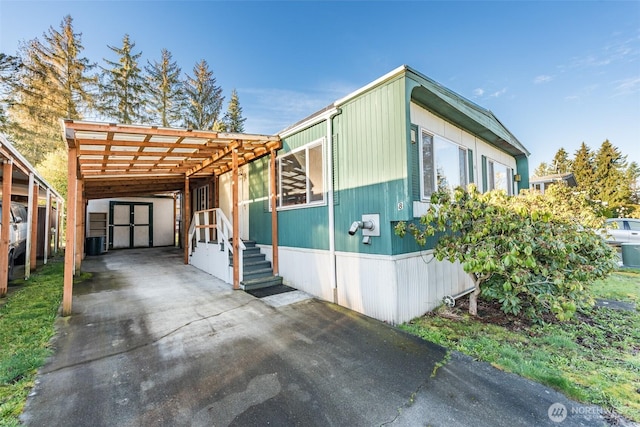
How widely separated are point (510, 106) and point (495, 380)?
56.3 ft

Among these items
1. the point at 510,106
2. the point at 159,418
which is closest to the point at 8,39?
the point at 159,418

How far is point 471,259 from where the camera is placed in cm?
347

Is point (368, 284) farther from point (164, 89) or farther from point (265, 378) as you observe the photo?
point (164, 89)

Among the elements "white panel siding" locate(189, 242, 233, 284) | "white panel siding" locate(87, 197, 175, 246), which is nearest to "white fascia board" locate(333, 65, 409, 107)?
"white panel siding" locate(189, 242, 233, 284)

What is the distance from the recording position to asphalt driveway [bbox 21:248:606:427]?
2025 mm

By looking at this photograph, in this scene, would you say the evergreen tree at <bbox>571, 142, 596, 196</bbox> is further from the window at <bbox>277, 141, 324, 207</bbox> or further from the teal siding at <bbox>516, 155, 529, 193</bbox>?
the window at <bbox>277, 141, 324, 207</bbox>

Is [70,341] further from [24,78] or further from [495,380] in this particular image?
[24,78]

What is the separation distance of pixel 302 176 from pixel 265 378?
3.96m

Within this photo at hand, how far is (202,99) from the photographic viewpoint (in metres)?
19.8

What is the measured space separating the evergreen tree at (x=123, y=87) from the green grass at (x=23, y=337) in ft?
47.2

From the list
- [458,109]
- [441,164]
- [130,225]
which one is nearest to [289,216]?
[441,164]

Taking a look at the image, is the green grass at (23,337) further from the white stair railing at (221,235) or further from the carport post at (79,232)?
the white stair railing at (221,235)

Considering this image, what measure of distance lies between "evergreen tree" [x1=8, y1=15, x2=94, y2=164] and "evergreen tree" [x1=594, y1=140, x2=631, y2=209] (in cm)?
3781

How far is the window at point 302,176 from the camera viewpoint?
17.4 feet
